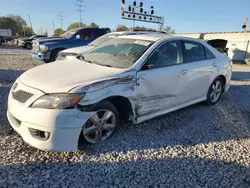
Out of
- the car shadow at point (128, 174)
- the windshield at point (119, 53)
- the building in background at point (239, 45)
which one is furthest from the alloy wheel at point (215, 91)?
the building in background at point (239, 45)

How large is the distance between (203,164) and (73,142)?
5.51 ft

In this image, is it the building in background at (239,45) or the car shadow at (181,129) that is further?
the building in background at (239,45)

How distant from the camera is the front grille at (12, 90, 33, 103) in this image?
2.59m

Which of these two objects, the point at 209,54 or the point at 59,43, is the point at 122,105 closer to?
the point at 209,54

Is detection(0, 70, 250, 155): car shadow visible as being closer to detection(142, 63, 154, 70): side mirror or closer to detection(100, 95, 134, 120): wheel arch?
detection(100, 95, 134, 120): wheel arch

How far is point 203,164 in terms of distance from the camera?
2.72 metres

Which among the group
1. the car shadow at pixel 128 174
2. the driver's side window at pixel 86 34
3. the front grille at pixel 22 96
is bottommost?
the car shadow at pixel 128 174

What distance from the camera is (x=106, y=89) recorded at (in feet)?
9.16

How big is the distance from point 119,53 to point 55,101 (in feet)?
5.14

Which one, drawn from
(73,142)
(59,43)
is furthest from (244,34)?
(73,142)

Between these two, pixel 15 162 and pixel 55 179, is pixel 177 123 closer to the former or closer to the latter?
pixel 55 179

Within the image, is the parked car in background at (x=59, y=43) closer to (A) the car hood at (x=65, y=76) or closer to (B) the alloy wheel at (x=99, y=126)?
(A) the car hood at (x=65, y=76)

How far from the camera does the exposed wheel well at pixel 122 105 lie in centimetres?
308

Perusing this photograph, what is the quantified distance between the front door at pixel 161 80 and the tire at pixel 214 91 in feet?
4.24
